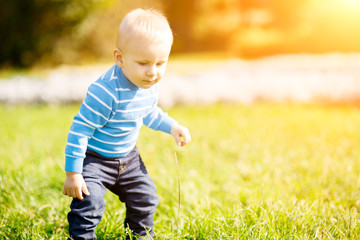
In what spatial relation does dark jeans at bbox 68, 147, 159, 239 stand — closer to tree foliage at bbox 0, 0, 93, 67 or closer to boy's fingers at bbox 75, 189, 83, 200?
boy's fingers at bbox 75, 189, 83, 200

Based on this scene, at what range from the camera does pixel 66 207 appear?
256 cm

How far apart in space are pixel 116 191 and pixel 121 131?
1.20 ft

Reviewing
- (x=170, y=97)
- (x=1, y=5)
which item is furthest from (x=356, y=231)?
(x=1, y=5)

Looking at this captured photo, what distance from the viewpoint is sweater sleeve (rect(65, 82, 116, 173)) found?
1.79 metres

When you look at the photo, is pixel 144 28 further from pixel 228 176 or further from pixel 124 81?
pixel 228 176

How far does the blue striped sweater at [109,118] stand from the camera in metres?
1.81

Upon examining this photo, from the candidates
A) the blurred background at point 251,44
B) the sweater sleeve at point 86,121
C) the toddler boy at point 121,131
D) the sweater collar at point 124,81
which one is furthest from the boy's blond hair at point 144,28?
the blurred background at point 251,44

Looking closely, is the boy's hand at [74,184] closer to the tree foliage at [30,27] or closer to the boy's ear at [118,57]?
the boy's ear at [118,57]

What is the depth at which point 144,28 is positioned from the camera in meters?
1.75

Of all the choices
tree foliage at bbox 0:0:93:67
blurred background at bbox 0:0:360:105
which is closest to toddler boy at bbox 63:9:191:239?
blurred background at bbox 0:0:360:105

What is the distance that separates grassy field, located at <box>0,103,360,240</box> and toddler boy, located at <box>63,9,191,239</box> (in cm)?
29

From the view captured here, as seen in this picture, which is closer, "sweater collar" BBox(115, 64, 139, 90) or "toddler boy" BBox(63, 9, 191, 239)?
"toddler boy" BBox(63, 9, 191, 239)

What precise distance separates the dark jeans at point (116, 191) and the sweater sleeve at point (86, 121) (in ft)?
0.49

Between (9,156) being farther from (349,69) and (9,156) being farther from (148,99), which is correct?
(349,69)
